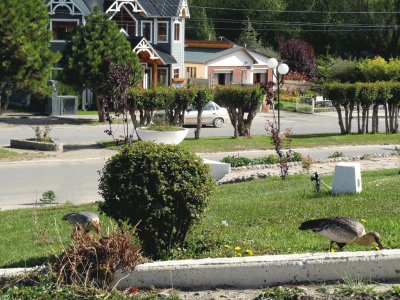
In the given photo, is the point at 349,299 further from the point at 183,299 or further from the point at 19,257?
the point at 19,257

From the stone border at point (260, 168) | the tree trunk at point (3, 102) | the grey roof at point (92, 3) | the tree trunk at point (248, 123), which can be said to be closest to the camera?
the stone border at point (260, 168)

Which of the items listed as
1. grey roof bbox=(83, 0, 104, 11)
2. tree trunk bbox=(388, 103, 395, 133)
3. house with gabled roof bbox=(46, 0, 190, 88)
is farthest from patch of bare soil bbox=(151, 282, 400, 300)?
grey roof bbox=(83, 0, 104, 11)

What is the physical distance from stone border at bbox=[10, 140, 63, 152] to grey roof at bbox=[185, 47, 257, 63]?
26.9 metres

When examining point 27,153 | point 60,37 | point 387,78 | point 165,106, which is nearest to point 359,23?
point 387,78

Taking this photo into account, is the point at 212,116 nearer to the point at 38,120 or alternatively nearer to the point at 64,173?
the point at 38,120

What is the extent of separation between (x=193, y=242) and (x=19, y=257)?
225 cm

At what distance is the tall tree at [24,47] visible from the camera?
37469 mm

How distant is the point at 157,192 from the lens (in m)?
9.09

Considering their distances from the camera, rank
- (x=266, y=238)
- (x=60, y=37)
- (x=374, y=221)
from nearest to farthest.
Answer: (x=266, y=238), (x=374, y=221), (x=60, y=37)

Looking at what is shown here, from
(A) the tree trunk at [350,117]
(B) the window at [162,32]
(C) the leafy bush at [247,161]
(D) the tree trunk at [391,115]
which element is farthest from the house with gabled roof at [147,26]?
(C) the leafy bush at [247,161]

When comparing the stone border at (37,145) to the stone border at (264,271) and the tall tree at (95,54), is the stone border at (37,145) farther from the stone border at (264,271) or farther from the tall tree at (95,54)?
the stone border at (264,271)

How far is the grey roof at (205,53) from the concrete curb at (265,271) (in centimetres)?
4830

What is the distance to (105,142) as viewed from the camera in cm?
3241

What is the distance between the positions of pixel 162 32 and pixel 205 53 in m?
6.81
